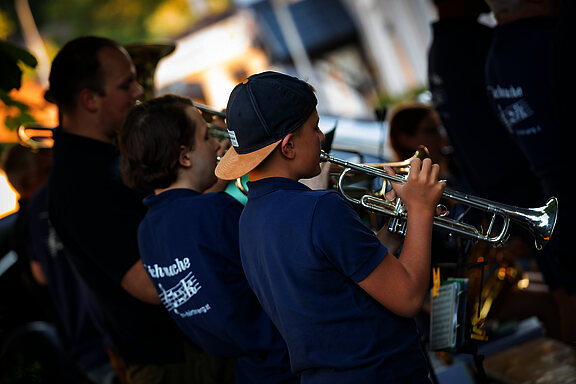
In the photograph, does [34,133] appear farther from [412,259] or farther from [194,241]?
[412,259]

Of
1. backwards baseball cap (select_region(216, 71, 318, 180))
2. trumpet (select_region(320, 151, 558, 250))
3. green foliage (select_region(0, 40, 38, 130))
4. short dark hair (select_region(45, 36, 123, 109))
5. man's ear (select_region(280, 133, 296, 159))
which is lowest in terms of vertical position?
trumpet (select_region(320, 151, 558, 250))

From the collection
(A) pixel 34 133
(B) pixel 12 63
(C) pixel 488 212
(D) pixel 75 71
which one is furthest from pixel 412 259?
(A) pixel 34 133

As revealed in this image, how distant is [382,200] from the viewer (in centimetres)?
246

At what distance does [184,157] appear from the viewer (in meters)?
2.77

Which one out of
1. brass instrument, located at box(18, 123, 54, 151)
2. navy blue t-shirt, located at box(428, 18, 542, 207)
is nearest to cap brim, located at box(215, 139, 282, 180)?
brass instrument, located at box(18, 123, 54, 151)

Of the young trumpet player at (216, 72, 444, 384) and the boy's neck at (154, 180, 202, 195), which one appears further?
the boy's neck at (154, 180, 202, 195)

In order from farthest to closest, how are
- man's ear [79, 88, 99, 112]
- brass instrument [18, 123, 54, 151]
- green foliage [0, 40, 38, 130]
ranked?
1. brass instrument [18, 123, 54, 151]
2. man's ear [79, 88, 99, 112]
3. green foliage [0, 40, 38, 130]

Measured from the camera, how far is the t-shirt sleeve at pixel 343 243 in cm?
199

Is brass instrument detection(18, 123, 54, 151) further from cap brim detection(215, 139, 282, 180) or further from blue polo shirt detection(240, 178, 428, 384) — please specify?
blue polo shirt detection(240, 178, 428, 384)

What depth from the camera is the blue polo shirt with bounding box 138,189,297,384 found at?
2529mm

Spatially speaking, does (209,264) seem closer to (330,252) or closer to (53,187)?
(330,252)

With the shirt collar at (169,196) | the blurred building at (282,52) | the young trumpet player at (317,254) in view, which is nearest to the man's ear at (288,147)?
the young trumpet player at (317,254)

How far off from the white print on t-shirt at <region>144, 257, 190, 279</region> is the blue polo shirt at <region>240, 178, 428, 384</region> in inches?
21.1

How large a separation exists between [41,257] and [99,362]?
0.85 meters
